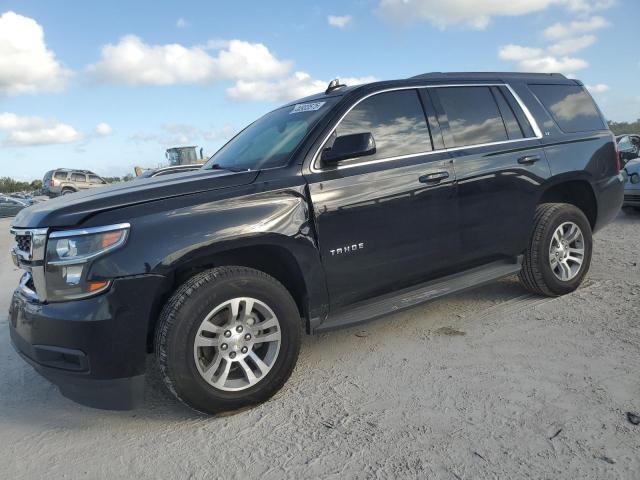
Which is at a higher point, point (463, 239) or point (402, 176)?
point (402, 176)

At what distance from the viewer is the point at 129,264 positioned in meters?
2.64

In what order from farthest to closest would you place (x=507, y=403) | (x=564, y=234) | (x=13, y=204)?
(x=13, y=204), (x=564, y=234), (x=507, y=403)

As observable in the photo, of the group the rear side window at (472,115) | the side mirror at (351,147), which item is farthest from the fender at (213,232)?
the rear side window at (472,115)

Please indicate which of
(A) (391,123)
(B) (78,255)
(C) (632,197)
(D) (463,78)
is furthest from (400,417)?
(C) (632,197)

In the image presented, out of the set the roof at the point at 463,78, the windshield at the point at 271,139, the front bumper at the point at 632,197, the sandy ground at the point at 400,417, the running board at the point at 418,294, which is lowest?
the sandy ground at the point at 400,417

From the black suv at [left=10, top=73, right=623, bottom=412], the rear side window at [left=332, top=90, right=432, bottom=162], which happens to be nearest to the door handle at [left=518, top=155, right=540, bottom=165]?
the black suv at [left=10, top=73, right=623, bottom=412]

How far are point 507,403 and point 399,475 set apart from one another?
0.87 m

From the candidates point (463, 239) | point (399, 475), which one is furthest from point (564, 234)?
point (399, 475)

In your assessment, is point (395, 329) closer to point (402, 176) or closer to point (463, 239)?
point (463, 239)

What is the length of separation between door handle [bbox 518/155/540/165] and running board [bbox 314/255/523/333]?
2.56ft

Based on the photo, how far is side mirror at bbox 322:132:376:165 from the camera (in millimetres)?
3193

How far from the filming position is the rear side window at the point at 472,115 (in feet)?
12.9

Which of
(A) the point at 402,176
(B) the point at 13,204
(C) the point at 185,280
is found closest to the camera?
(C) the point at 185,280

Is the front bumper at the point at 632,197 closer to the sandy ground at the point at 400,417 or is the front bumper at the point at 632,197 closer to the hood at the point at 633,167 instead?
the hood at the point at 633,167
